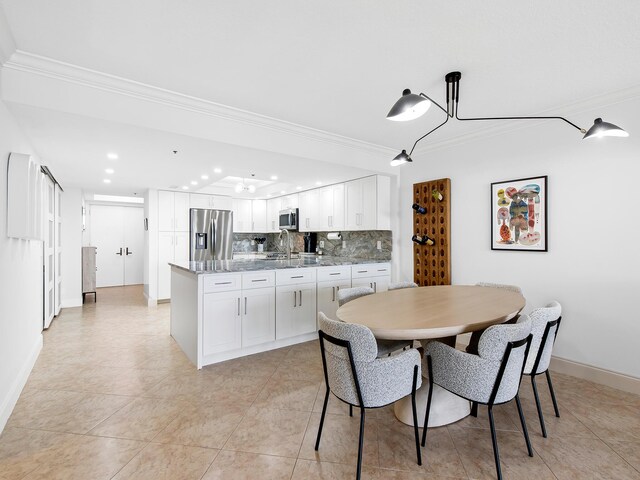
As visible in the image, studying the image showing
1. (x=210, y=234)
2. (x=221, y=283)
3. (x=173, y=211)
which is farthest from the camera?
(x=210, y=234)

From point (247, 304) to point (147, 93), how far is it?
205 centimetres

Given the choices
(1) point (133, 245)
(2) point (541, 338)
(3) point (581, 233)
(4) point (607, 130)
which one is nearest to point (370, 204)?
(3) point (581, 233)

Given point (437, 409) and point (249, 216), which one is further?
point (249, 216)

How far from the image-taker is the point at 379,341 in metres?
2.42

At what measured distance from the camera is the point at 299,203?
594cm

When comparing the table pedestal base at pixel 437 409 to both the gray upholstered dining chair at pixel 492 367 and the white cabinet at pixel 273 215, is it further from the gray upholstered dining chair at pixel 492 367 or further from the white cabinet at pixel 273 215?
Answer: the white cabinet at pixel 273 215

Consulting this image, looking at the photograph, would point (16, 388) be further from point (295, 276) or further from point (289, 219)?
point (289, 219)

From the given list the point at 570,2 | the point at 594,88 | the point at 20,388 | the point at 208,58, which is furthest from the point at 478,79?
the point at 20,388

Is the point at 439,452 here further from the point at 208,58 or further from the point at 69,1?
the point at 69,1

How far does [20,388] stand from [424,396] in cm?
312

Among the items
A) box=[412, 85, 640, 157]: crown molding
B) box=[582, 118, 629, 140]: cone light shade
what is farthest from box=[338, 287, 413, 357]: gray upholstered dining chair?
box=[412, 85, 640, 157]: crown molding

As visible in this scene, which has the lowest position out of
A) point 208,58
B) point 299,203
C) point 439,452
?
point 439,452

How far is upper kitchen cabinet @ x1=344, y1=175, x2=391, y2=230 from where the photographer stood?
437 centimetres

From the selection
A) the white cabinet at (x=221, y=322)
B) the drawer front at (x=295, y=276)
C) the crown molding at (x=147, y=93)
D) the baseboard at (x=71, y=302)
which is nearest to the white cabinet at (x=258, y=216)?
the baseboard at (x=71, y=302)
